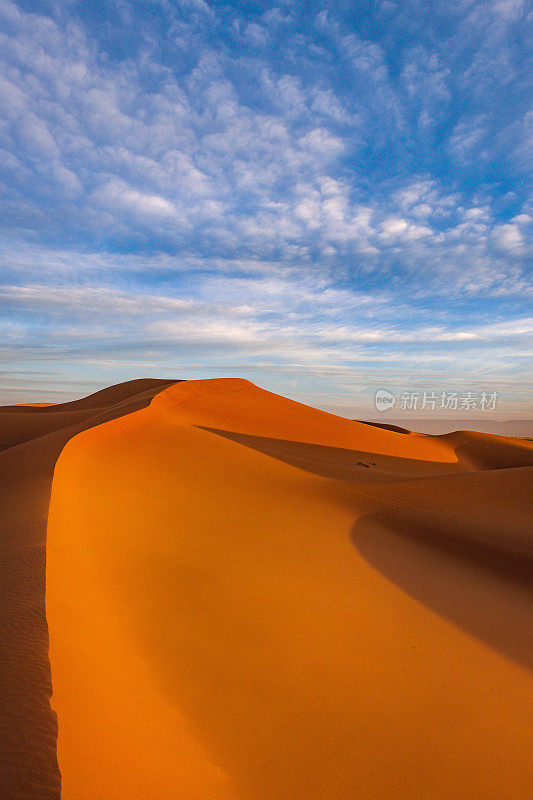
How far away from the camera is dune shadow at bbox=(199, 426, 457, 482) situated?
10.8 meters

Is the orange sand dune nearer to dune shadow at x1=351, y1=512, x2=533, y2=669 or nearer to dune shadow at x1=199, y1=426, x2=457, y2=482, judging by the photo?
dune shadow at x1=351, y1=512, x2=533, y2=669

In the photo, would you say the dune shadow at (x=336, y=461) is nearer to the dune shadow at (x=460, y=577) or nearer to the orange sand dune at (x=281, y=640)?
the orange sand dune at (x=281, y=640)

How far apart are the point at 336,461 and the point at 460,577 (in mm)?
7900

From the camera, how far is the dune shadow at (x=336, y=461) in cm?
1081

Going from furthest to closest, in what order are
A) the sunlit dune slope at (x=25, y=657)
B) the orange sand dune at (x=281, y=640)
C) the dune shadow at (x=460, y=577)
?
the dune shadow at (x=460, y=577) → the orange sand dune at (x=281, y=640) → the sunlit dune slope at (x=25, y=657)

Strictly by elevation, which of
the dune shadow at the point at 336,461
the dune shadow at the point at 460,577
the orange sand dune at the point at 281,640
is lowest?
the dune shadow at the point at 460,577

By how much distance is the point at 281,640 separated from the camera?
3.43 m

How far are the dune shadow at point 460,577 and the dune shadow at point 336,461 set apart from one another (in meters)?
3.19

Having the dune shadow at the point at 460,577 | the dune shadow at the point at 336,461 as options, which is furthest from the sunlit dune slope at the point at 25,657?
the dune shadow at the point at 336,461

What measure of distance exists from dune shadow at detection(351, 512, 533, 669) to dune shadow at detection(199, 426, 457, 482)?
319 centimetres

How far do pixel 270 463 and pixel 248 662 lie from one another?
706 cm

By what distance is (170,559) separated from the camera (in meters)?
4.73

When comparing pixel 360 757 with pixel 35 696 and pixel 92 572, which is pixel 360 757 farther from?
pixel 92 572

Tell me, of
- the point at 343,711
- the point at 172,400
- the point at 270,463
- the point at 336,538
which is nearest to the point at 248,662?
the point at 343,711
